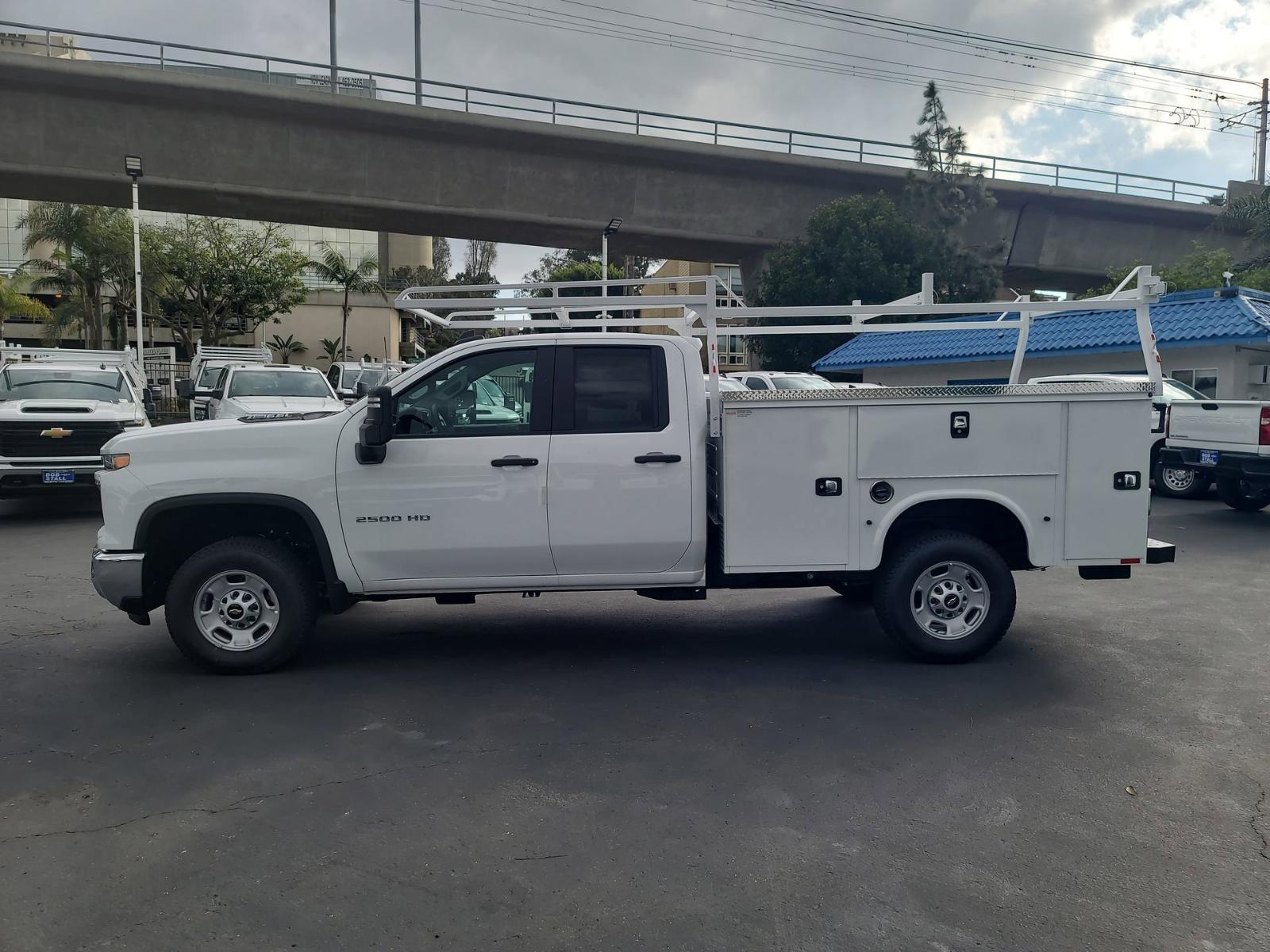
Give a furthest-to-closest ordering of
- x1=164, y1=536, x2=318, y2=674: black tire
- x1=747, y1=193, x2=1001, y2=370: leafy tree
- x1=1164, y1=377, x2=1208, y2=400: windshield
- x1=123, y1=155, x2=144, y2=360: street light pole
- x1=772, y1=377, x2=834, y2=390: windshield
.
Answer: x1=747, y1=193, x2=1001, y2=370: leafy tree
x1=772, y1=377, x2=834, y2=390: windshield
x1=123, y1=155, x2=144, y2=360: street light pole
x1=1164, y1=377, x2=1208, y2=400: windshield
x1=164, y1=536, x2=318, y2=674: black tire

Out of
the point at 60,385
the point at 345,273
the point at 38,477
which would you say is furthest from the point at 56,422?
the point at 345,273

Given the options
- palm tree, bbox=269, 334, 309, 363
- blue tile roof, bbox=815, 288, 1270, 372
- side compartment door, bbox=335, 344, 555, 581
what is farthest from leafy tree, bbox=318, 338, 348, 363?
side compartment door, bbox=335, 344, 555, 581

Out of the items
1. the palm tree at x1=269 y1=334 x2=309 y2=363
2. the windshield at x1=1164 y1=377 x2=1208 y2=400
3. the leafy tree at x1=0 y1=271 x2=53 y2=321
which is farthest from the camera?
the palm tree at x1=269 y1=334 x2=309 y2=363

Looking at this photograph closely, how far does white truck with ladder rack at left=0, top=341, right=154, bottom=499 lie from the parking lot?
550 cm

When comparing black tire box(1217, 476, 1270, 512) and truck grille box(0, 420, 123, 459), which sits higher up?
truck grille box(0, 420, 123, 459)

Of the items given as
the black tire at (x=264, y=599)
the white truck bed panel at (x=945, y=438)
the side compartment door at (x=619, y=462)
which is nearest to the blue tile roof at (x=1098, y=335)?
the white truck bed panel at (x=945, y=438)

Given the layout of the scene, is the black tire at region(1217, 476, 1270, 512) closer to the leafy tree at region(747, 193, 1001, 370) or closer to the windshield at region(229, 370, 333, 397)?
the windshield at region(229, 370, 333, 397)

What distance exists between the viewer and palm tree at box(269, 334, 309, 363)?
52197mm

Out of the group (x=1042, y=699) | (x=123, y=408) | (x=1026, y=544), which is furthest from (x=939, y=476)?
(x=123, y=408)

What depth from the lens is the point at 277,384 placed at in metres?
16.8

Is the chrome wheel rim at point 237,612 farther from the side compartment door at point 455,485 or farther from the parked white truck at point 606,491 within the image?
the side compartment door at point 455,485

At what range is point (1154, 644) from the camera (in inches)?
271

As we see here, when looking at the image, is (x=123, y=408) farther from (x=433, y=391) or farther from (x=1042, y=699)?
(x=1042, y=699)

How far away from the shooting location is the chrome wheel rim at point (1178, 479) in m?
14.9
